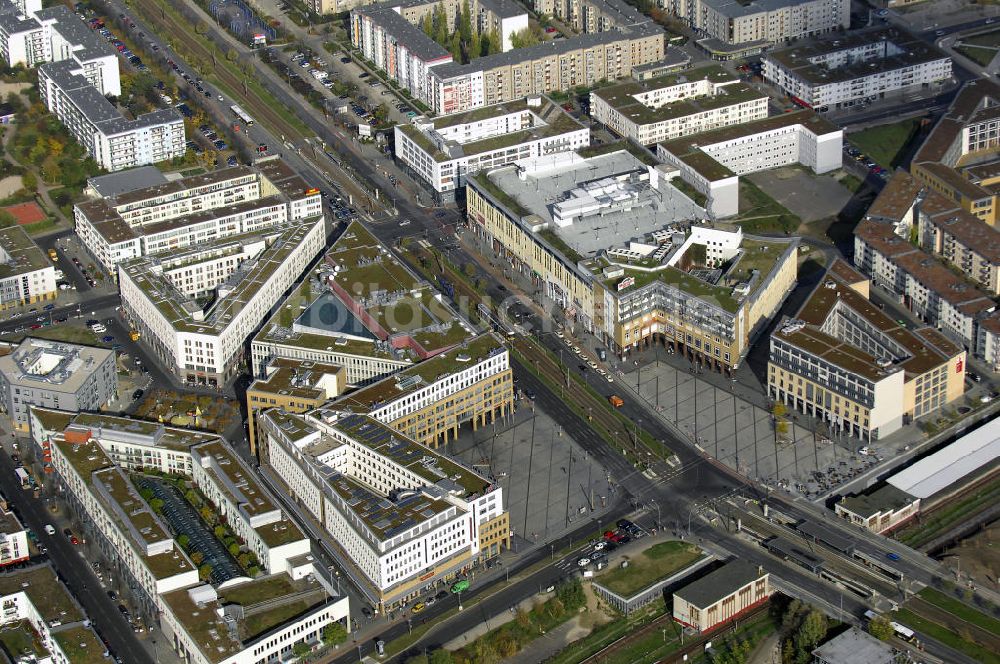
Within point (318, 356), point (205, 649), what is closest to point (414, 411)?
point (318, 356)

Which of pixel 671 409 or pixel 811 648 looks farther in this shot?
pixel 671 409

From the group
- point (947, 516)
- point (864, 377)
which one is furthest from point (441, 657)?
point (864, 377)

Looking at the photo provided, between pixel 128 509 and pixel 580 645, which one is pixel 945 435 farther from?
pixel 128 509

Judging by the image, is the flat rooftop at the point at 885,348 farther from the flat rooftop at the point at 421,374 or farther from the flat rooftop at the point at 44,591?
the flat rooftop at the point at 44,591

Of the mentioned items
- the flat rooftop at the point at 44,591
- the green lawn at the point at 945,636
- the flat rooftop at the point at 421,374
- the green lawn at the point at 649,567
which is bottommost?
the green lawn at the point at 945,636

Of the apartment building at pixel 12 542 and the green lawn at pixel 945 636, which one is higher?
the apartment building at pixel 12 542

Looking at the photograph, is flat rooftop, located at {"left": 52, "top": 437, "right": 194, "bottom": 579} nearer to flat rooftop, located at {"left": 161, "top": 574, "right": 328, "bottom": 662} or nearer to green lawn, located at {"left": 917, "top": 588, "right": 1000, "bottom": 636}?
flat rooftop, located at {"left": 161, "top": 574, "right": 328, "bottom": 662}

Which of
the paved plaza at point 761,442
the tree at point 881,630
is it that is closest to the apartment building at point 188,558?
the paved plaza at point 761,442

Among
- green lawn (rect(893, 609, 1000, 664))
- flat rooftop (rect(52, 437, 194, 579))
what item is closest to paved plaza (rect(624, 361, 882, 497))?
green lawn (rect(893, 609, 1000, 664))
